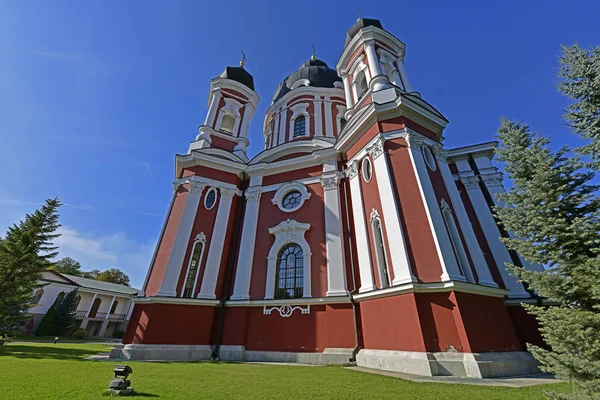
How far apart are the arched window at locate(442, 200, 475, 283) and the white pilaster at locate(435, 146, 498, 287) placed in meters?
0.33

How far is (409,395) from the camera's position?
16.4ft

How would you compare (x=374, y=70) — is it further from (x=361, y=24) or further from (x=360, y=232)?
(x=360, y=232)

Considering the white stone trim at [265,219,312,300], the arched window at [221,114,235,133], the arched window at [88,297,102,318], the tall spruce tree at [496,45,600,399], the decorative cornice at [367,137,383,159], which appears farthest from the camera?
the arched window at [88,297,102,318]

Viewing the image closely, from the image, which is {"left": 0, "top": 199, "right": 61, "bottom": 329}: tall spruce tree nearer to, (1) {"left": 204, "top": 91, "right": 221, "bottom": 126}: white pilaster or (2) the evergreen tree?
(1) {"left": 204, "top": 91, "right": 221, "bottom": 126}: white pilaster

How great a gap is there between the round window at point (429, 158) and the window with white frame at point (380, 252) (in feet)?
10.1

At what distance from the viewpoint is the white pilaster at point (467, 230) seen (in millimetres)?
9664

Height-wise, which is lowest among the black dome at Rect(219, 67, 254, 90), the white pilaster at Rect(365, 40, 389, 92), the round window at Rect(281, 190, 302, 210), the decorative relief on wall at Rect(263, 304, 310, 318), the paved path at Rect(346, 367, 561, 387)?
the paved path at Rect(346, 367, 561, 387)

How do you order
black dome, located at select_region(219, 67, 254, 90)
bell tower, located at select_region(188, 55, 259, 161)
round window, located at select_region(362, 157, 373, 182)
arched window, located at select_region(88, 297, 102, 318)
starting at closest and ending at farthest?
1. round window, located at select_region(362, 157, 373, 182)
2. bell tower, located at select_region(188, 55, 259, 161)
3. black dome, located at select_region(219, 67, 254, 90)
4. arched window, located at select_region(88, 297, 102, 318)

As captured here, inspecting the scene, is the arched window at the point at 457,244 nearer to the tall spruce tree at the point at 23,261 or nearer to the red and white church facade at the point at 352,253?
the red and white church facade at the point at 352,253

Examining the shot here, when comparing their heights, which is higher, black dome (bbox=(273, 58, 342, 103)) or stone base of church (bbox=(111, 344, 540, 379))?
black dome (bbox=(273, 58, 342, 103))

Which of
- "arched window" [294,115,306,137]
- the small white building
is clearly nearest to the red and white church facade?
"arched window" [294,115,306,137]

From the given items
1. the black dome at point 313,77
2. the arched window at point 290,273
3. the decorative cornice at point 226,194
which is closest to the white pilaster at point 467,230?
the arched window at point 290,273

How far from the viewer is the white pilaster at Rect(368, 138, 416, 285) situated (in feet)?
30.5

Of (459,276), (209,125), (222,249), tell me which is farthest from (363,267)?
(209,125)
